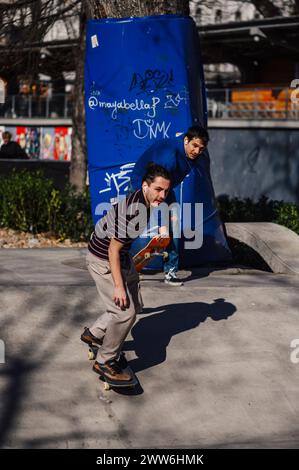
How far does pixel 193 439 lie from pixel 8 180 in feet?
26.7

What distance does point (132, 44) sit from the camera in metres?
9.50

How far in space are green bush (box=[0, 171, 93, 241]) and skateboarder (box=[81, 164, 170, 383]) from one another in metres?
5.87

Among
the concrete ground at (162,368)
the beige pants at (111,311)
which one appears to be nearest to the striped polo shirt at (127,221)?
the beige pants at (111,311)

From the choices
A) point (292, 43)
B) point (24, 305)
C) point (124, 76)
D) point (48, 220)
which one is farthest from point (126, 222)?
point (292, 43)

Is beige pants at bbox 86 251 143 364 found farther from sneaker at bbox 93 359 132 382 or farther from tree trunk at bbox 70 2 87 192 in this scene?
tree trunk at bbox 70 2 87 192

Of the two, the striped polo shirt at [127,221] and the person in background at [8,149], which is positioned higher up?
the striped polo shirt at [127,221]

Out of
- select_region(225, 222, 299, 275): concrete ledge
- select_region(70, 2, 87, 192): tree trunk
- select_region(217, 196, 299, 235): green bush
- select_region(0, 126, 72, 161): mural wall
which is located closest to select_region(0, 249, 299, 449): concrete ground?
select_region(225, 222, 299, 275): concrete ledge

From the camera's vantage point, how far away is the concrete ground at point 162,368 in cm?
600

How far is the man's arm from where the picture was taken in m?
6.22

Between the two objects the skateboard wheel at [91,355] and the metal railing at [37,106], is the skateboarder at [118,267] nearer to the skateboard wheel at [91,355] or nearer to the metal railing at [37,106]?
the skateboard wheel at [91,355]

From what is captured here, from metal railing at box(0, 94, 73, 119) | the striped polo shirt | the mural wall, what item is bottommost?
the mural wall

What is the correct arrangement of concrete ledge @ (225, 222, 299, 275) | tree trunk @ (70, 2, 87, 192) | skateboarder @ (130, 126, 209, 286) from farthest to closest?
tree trunk @ (70, 2, 87, 192)
concrete ledge @ (225, 222, 299, 275)
skateboarder @ (130, 126, 209, 286)

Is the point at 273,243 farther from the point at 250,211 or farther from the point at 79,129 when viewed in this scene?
the point at 79,129

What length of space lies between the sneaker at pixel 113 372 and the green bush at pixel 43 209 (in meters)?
6.06
